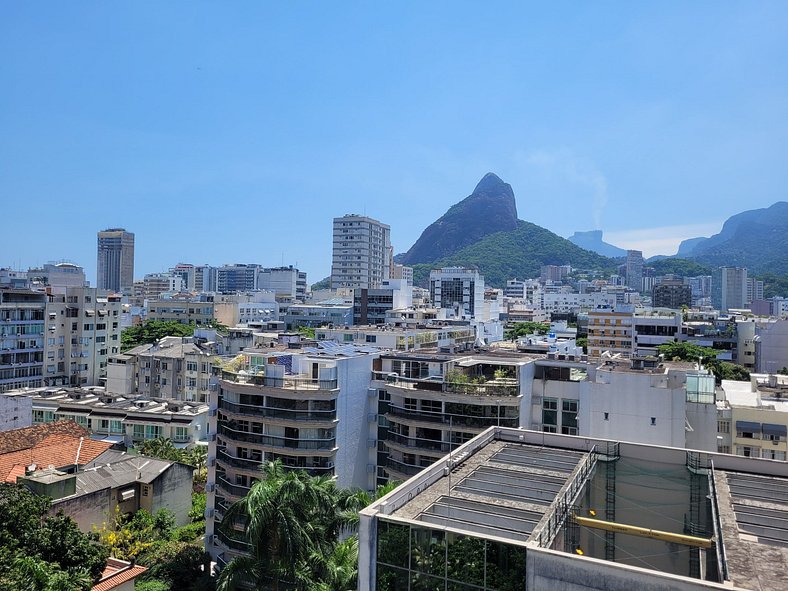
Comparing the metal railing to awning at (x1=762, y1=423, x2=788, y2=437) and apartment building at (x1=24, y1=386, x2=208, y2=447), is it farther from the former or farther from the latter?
apartment building at (x1=24, y1=386, x2=208, y2=447)

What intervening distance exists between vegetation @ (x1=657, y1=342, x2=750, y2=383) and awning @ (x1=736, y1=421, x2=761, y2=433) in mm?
26970

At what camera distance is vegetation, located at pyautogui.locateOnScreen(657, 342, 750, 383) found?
65.1 meters

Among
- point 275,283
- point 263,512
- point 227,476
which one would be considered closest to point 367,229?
point 275,283

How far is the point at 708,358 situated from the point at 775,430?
35274 millimetres

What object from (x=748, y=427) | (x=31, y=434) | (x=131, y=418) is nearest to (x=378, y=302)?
(x=131, y=418)

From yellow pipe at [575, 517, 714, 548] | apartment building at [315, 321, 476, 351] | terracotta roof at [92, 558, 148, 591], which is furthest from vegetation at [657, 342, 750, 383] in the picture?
terracotta roof at [92, 558, 148, 591]

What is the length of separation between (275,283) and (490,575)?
184 m

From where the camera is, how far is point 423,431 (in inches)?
1282

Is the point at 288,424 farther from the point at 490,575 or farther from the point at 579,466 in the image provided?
the point at 490,575

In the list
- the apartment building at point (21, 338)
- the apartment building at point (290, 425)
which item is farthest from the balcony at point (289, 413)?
the apartment building at point (21, 338)

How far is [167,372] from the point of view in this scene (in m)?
68.2

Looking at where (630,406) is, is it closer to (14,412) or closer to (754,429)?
(754,429)

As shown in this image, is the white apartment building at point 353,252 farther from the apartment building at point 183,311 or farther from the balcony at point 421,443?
the balcony at point 421,443

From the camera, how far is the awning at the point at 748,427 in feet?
121
